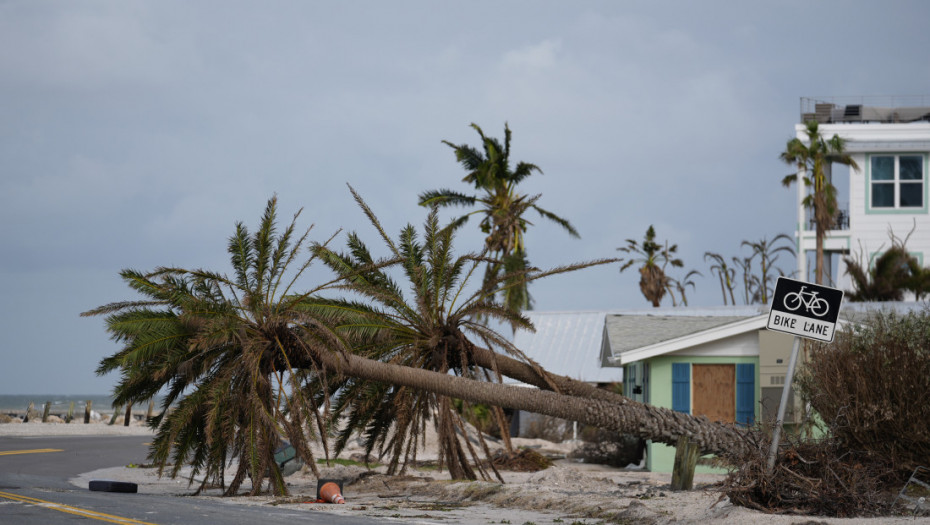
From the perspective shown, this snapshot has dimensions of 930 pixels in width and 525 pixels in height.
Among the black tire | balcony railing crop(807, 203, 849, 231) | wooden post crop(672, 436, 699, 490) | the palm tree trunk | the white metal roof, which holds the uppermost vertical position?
balcony railing crop(807, 203, 849, 231)

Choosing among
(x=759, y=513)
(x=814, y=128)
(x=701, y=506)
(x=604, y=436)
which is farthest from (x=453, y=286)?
(x=814, y=128)

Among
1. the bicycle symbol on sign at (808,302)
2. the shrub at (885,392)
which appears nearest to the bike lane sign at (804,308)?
Result: the bicycle symbol on sign at (808,302)

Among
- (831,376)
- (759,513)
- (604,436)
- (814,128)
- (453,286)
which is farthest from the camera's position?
(814,128)

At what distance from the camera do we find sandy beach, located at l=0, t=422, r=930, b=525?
11.6 metres

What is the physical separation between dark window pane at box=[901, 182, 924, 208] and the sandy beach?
2360 centimetres

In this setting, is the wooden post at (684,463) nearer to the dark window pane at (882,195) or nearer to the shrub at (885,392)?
the shrub at (885,392)

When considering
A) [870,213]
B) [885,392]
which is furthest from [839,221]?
[885,392]

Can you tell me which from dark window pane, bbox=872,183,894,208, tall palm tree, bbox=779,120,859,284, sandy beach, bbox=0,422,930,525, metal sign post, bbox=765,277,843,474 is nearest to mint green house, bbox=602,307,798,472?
sandy beach, bbox=0,422,930,525

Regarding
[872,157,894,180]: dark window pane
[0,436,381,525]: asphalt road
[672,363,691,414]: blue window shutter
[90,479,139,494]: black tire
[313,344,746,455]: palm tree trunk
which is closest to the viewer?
[0,436,381,525]: asphalt road

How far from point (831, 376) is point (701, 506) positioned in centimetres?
390

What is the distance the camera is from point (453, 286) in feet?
53.5

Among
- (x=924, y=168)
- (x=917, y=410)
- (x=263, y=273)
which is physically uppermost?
(x=924, y=168)

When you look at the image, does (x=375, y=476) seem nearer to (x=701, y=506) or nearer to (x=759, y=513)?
(x=701, y=506)

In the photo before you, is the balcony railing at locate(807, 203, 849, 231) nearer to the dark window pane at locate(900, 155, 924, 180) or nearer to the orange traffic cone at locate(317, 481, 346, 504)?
the dark window pane at locate(900, 155, 924, 180)
